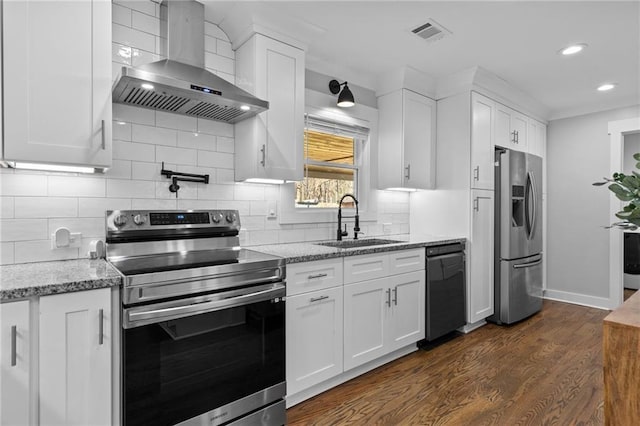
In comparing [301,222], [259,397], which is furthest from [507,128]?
[259,397]

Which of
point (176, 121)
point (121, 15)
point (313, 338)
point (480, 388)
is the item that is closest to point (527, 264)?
point (480, 388)

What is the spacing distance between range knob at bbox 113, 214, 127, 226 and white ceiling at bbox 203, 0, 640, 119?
1.45 m

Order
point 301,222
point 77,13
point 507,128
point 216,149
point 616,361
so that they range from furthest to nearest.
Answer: point 507,128 → point 301,222 → point 216,149 → point 77,13 → point 616,361

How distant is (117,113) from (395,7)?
1.90 m

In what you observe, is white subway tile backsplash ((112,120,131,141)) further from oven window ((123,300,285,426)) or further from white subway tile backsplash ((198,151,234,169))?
oven window ((123,300,285,426))

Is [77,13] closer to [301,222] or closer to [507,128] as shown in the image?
[301,222]

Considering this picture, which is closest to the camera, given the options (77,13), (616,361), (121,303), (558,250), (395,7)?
(616,361)

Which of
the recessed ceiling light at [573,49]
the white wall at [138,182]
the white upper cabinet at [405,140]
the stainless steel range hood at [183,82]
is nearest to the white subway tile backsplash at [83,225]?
the white wall at [138,182]

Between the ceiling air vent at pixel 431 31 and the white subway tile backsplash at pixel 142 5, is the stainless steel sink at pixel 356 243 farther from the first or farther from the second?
the white subway tile backsplash at pixel 142 5

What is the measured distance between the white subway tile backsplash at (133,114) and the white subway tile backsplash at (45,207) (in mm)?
555

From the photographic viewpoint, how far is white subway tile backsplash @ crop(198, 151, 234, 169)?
96.1 inches

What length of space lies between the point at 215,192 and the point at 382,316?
5.11 feet

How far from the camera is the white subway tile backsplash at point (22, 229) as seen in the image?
180 centimetres

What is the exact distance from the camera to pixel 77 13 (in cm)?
171
